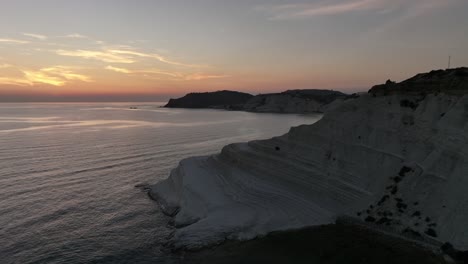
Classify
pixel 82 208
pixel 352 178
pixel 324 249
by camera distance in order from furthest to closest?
pixel 82 208
pixel 352 178
pixel 324 249

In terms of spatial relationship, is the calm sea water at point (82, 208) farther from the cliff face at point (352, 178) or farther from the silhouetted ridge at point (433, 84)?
the silhouetted ridge at point (433, 84)

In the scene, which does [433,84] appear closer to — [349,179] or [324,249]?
[349,179]

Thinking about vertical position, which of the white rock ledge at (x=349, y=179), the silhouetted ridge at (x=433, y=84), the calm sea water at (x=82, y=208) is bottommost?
the calm sea water at (x=82, y=208)

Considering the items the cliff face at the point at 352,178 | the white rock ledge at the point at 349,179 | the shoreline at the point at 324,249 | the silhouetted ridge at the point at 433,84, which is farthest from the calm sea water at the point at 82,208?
the silhouetted ridge at the point at 433,84

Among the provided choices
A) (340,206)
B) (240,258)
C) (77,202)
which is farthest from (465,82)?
(77,202)

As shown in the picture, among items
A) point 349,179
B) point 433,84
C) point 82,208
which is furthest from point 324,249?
point 82,208

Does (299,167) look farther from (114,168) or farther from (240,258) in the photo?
(114,168)
